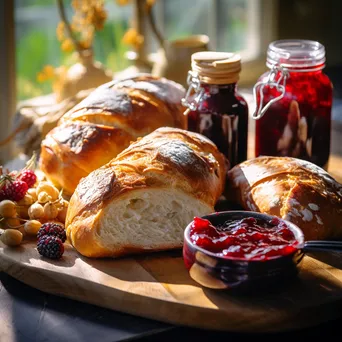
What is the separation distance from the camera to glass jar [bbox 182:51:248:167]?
2717 millimetres

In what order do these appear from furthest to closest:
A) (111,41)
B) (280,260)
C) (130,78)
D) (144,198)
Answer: (111,41) → (130,78) → (144,198) → (280,260)

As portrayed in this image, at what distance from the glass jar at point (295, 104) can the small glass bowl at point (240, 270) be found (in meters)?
0.85

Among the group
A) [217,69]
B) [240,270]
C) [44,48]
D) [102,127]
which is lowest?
[44,48]

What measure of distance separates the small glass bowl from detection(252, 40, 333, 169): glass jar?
85 centimetres

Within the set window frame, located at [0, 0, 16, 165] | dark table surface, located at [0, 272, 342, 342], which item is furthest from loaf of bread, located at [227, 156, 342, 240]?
window frame, located at [0, 0, 16, 165]

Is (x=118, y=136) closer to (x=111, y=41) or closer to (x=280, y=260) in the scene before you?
(x=280, y=260)

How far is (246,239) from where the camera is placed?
2.00 metres

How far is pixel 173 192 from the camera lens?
2.25m

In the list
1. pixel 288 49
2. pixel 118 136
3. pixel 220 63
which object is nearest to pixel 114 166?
pixel 118 136

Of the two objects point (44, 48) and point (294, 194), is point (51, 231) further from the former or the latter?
point (44, 48)

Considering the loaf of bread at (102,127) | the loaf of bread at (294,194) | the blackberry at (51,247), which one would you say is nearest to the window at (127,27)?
the loaf of bread at (102,127)

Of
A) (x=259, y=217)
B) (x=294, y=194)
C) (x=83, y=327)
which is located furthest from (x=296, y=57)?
(x=83, y=327)

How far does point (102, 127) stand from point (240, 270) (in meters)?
1.01

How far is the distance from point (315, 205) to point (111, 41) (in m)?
3.53
